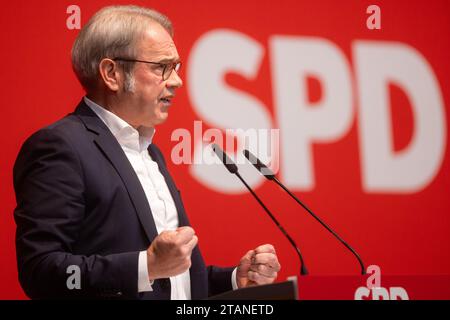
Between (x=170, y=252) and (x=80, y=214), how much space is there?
0.32 meters

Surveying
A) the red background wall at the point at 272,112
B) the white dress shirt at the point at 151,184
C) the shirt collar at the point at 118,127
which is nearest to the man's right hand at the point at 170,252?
the white dress shirt at the point at 151,184

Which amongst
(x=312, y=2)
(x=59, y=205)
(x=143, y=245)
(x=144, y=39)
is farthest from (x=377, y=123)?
(x=59, y=205)

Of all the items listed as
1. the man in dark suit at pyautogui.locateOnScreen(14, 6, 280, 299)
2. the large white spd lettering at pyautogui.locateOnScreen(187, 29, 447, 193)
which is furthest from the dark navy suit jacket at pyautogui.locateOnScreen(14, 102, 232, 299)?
the large white spd lettering at pyautogui.locateOnScreen(187, 29, 447, 193)

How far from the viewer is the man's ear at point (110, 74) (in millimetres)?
2168

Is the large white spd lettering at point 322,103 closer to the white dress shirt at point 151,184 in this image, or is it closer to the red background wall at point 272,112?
the red background wall at point 272,112

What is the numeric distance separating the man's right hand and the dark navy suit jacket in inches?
2.0

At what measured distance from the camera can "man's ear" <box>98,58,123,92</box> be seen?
2168mm

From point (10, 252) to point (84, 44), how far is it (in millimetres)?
1176

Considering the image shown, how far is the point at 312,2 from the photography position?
3400 mm

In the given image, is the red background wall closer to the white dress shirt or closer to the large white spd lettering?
the large white spd lettering

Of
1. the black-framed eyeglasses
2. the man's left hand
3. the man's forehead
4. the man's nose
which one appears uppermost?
the man's forehead

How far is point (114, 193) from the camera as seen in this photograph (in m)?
1.91

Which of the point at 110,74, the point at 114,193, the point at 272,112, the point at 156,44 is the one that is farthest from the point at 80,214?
the point at 272,112
